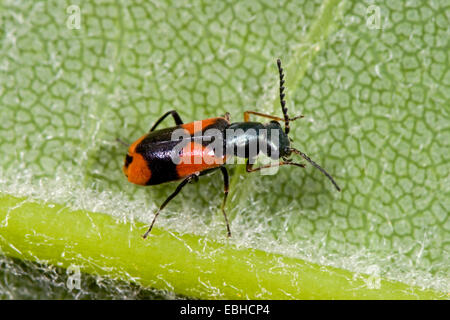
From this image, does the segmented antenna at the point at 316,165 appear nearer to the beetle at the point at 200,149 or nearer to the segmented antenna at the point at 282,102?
the beetle at the point at 200,149

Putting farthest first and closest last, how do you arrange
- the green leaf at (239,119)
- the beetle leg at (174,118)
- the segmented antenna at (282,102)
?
1. the beetle leg at (174,118)
2. the segmented antenna at (282,102)
3. the green leaf at (239,119)

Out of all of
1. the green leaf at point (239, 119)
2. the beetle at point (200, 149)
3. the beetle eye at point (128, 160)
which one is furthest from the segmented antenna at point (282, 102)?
the beetle eye at point (128, 160)

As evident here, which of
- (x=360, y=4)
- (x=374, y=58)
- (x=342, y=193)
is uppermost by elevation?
(x=360, y=4)

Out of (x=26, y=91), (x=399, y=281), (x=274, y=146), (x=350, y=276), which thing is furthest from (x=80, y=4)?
(x=399, y=281)

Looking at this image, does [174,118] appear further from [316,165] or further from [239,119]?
[316,165]

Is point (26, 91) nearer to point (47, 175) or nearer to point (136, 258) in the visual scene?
point (47, 175)

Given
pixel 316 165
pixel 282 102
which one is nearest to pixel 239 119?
pixel 282 102
